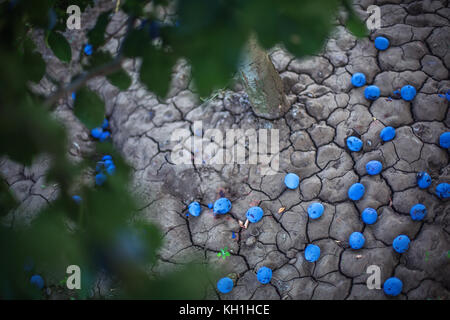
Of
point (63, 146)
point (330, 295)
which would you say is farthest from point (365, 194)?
point (63, 146)

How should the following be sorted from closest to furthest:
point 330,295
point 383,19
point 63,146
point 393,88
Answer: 1. point 63,146
2. point 330,295
3. point 393,88
4. point 383,19

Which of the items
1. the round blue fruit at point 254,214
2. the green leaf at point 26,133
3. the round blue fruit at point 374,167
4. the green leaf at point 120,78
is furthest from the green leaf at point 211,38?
the round blue fruit at point 374,167

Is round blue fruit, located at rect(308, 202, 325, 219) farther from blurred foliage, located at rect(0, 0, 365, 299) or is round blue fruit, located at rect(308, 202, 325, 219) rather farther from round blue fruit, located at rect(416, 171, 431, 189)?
blurred foliage, located at rect(0, 0, 365, 299)

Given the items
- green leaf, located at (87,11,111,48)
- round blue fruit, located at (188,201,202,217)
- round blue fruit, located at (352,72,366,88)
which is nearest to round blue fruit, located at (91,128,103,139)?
round blue fruit, located at (188,201,202,217)

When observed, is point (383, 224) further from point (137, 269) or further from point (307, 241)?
point (137, 269)

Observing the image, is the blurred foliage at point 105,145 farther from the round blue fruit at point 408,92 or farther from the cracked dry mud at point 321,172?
the round blue fruit at point 408,92

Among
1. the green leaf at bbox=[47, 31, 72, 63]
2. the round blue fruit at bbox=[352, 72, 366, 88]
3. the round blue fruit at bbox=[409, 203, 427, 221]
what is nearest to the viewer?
the green leaf at bbox=[47, 31, 72, 63]
